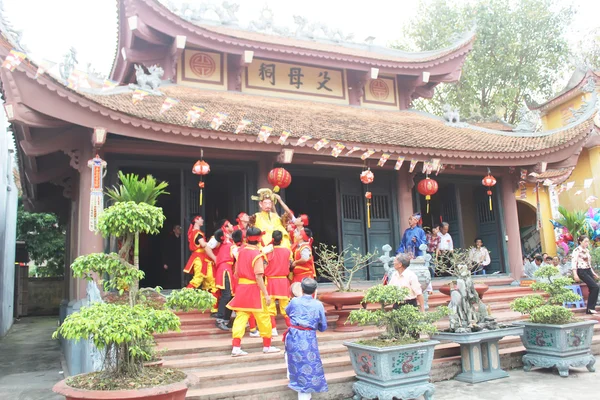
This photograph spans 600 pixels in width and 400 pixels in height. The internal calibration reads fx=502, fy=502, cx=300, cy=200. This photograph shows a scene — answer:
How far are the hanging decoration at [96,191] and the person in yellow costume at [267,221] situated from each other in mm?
2291

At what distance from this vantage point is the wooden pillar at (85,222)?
7.59 m

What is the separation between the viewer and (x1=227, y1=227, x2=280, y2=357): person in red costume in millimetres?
5527

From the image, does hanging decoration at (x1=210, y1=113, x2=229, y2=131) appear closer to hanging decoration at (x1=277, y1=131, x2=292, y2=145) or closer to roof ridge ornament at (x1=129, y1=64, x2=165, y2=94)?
hanging decoration at (x1=277, y1=131, x2=292, y2=145)

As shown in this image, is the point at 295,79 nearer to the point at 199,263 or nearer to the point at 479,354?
the point at 199,263

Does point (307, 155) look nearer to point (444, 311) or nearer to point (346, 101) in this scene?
point (346, 101)

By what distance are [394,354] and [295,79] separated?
333 inches

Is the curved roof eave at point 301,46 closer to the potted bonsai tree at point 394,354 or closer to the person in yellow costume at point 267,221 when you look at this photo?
the person in yellow costume at point 267,221

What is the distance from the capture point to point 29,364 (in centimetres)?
873

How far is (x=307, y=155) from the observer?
9594 mm

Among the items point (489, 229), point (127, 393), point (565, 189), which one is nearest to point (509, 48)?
point (565, 189)

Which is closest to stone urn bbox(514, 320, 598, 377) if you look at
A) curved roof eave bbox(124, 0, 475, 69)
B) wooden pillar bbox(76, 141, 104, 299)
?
wooden pillar bbox(76, 141, 104, 299)

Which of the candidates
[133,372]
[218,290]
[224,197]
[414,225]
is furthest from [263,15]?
[133,372]

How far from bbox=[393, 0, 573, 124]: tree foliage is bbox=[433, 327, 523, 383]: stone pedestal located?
16344mm

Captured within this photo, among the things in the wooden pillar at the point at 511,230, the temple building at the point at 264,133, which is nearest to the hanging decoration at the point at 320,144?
the temple building at the point at 264,133
